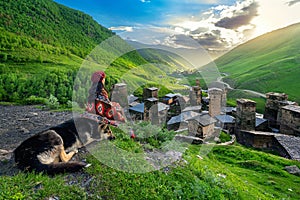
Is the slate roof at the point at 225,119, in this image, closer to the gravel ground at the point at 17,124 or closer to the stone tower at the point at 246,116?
the stone tower at the point at 246,116

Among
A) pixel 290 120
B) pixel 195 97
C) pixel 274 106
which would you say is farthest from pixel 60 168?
pixel 274 106

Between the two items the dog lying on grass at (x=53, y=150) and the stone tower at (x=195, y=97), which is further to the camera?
the stone tower at (x=195, y=97)

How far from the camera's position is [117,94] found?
71.0 ft

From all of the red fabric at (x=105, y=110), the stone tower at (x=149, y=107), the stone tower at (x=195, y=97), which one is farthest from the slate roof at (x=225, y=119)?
the red fabric at (x=105, y=110)

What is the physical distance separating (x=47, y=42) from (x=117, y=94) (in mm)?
52234

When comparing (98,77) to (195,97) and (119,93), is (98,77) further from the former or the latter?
(195,97)

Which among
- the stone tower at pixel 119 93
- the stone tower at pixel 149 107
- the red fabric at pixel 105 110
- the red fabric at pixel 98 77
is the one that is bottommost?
the stone tower at pixel 149 107

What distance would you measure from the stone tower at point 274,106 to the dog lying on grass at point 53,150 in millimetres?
42839

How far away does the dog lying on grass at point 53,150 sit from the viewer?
5133 mm

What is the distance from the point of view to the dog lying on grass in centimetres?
513

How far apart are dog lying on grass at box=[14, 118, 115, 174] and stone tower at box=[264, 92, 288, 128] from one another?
42.8m

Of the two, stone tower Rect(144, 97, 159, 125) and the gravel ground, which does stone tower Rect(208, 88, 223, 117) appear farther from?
the gravel ground

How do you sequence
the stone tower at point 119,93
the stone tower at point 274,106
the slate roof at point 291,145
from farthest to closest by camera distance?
the stone tower at point 274,106 → the slate roof at point 291,145 → the stone tower at point 119,93

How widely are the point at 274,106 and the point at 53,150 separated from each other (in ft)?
149
